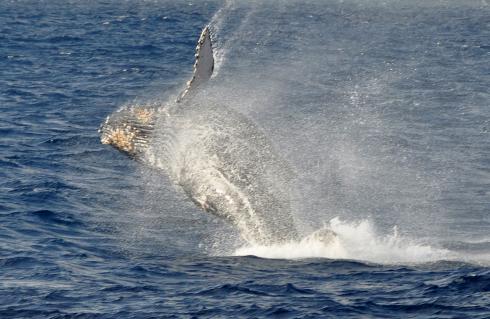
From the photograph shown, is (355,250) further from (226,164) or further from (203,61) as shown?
(203,61)

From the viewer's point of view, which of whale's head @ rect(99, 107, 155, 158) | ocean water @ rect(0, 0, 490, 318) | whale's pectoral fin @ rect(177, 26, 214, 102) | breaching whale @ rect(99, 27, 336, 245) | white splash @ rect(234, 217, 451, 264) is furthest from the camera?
whale's head @ rect(99, 107, 155, 158)

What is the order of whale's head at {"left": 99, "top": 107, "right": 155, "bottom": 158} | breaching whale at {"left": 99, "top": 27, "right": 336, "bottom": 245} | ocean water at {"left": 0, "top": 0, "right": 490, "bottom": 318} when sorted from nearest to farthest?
ocean water at {"left": 0, "top": 0, "right": 490, "bottom": 318} < breaching whale at {"left": 99, "top": 27, "right": 336, "bottom": 245} < whale's head at {"left": 99, "top": 107, "right": 155, "bottom": 158}

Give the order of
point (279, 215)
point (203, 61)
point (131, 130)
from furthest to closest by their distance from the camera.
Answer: point (131, 130) < point (279, 215) < point (203, 61)

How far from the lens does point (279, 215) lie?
28.2 metres

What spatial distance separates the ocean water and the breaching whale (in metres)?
0.60

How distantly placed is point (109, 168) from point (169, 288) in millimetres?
14566

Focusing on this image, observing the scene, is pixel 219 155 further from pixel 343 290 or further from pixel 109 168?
pixel 109 168

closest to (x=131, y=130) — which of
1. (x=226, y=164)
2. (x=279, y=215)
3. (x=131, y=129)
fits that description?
(x=131, y=129)

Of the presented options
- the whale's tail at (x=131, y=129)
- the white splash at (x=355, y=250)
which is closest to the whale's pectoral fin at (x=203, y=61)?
the whale's tail at (x=131, y=129)

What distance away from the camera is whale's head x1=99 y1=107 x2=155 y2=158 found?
95.6ft

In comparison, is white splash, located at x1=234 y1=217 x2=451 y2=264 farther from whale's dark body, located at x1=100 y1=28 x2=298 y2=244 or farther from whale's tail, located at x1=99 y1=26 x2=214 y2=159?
whale's tail, located at x1=99 y1=26 x2=214 y2=159

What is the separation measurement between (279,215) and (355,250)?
7.28 ft

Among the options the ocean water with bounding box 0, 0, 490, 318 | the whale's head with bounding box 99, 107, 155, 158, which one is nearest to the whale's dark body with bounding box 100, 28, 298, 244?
the whale's head with bounding box 99, 107, 155, 158

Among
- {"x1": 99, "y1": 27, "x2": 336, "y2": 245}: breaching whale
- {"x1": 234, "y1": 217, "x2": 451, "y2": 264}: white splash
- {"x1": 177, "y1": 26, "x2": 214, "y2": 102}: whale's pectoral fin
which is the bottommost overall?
{"x1": 234, "y1": 217, "x2": 451, "y2": 264}: white splash
